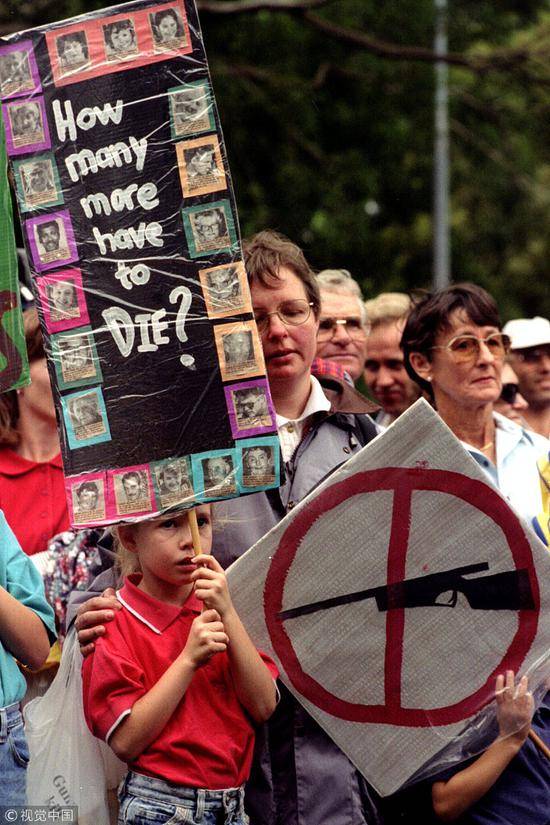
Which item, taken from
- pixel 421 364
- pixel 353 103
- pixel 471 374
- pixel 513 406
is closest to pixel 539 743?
pixel 471 374

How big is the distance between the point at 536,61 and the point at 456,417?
828 centimetres

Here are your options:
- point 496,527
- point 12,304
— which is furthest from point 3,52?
point 496,527

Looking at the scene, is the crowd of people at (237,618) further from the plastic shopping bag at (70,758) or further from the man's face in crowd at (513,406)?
the man's face in crowd at (513,406)

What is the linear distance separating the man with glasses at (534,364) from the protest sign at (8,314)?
2.84 metres

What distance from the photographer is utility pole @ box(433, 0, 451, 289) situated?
12.6 m

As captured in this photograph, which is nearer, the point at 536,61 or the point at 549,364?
the point at 549,364

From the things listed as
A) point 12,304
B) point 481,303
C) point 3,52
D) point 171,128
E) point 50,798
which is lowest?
point 50,798

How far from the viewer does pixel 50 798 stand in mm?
3250

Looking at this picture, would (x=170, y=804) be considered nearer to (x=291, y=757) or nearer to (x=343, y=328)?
(x=291, y=757)

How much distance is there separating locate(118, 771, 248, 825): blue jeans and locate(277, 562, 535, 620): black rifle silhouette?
1.65ft

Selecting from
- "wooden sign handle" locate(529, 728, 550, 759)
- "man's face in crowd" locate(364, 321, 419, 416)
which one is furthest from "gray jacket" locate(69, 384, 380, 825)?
"man's face in crowd" locate(364, 321, 419, 416)

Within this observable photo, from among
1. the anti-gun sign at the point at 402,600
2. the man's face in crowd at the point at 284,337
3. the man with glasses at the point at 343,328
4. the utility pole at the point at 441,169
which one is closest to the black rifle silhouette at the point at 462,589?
the anti-gun sign at the point at 402,600

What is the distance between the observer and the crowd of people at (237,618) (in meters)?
3.10

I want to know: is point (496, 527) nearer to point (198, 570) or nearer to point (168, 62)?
point (198, 570)
